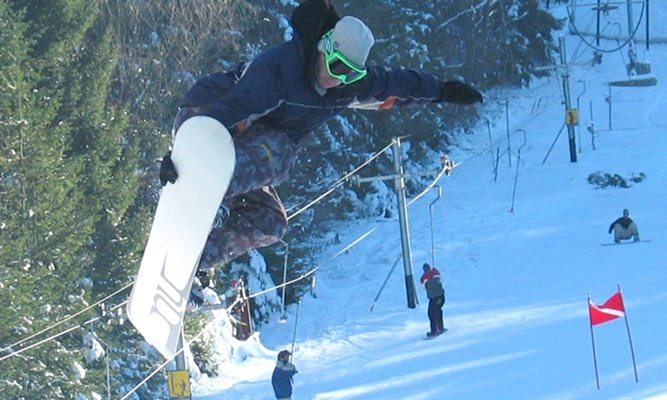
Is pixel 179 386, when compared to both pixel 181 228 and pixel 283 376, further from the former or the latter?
pixel 181 228

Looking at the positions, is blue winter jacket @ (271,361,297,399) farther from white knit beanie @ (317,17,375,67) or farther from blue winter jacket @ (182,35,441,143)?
white knit beanie @ (317,17,375,67)

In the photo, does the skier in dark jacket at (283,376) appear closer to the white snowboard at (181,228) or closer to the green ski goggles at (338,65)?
the white snowboard at (181,228)

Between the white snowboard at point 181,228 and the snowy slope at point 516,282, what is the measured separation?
8.63 metres

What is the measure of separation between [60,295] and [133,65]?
14.5 feet

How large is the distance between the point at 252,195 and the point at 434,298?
11.8 metres

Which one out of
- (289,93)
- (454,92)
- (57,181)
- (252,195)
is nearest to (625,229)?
(57,181)

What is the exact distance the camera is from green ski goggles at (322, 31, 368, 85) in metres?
4.88

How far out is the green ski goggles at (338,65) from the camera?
4.88m

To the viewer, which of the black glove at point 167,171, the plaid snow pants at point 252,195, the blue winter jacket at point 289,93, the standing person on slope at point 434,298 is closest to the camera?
the blue winter jacket at point 289,93

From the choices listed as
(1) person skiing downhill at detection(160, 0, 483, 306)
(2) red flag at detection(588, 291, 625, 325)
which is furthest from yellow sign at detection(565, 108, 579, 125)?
(1) person skiing downhill at detection(160, 0, 483, 306)

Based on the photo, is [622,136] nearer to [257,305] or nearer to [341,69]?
[257,305]

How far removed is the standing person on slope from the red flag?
12.3ft

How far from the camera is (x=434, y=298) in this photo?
1730 cm

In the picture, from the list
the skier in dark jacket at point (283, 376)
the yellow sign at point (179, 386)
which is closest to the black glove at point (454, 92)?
the yellow sign at point (179, 386)
